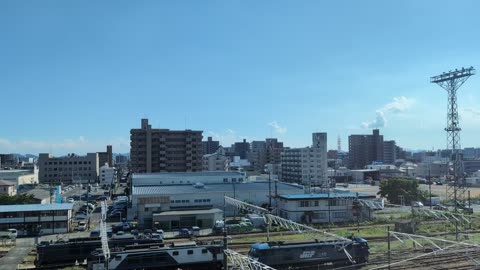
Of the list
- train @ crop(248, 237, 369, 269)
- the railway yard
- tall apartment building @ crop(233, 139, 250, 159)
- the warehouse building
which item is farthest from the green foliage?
tall apartment building @ crop(233, 139, 250, 159)

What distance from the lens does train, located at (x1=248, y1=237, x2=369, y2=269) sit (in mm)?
17359

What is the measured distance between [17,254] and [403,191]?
3426 cm

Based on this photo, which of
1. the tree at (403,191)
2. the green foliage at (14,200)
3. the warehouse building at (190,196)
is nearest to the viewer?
the warehouse building at (190,196)

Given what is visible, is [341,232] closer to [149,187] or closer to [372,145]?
[149,187]

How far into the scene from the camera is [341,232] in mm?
27609

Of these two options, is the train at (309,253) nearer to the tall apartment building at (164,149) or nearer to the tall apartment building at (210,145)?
the tall apartment building at (164,149)

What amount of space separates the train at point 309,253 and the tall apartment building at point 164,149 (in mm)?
41925

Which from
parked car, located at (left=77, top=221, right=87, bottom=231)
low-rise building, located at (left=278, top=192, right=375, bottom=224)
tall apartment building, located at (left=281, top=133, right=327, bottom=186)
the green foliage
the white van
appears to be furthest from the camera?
tall apartment building, located at (left=281, top=133, right=327, bottom=186)

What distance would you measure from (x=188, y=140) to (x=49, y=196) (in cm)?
2210

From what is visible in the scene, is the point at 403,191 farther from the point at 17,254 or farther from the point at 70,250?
the point at 17,254

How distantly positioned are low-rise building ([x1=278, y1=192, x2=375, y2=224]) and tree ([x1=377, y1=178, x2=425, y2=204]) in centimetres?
966

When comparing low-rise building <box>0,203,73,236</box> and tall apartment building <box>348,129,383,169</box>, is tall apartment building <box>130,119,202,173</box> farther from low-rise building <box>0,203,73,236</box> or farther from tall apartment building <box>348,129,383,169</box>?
tall apartment building <box>348,129,383,169</box>

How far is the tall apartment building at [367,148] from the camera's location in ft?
378

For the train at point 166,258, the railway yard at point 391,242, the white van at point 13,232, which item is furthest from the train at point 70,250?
the white van at point 13,232
